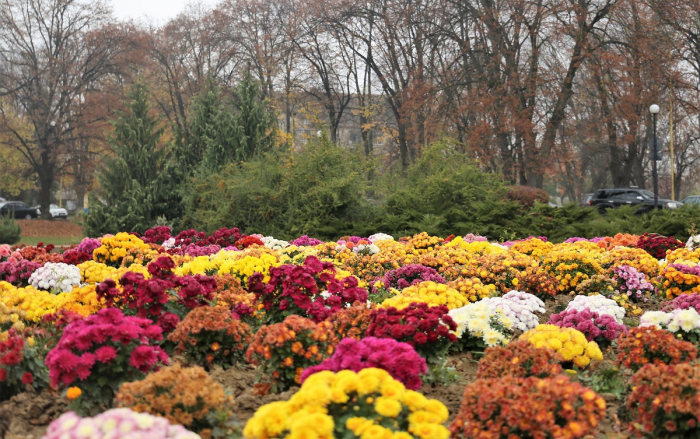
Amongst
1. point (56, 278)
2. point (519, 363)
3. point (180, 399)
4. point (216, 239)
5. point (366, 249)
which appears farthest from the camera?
point (216, 239)

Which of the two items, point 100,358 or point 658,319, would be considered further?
point 658,319

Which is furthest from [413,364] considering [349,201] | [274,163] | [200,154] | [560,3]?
[560,3]

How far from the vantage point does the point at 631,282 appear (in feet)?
25.6

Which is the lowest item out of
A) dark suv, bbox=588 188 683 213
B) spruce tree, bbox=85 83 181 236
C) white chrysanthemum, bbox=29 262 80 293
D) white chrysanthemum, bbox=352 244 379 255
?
dark suv, bbox=588 188 683 213

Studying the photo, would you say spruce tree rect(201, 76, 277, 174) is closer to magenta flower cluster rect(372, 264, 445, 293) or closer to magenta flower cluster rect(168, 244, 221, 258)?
magenta flower cluster rect(168, 244, 221, 258)

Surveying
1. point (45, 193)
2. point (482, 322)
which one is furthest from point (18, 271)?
point (45, 193)

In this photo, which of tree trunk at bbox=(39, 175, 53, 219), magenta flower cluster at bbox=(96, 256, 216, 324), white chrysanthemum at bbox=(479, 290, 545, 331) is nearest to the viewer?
magenta flower cluster at bbox=(96, 256, 216, 324)

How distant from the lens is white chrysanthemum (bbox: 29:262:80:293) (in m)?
7.36

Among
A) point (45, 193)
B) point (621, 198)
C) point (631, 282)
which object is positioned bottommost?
point (621, 198)

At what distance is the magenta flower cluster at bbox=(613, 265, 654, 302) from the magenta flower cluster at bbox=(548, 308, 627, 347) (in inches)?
94.8

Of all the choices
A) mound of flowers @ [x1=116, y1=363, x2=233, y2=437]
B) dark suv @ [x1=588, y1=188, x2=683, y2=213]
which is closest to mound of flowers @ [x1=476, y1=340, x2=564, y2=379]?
mound of flowers @ [x1=116, y1=363, x2=233, y2=437]

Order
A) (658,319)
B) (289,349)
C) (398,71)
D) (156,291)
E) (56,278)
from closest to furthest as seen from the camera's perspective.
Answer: (289,349) → (156,291) → (658,319) → (56,278) → (398,71)

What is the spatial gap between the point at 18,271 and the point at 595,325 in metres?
6.76

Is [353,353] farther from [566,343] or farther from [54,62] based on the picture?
[54,62]
